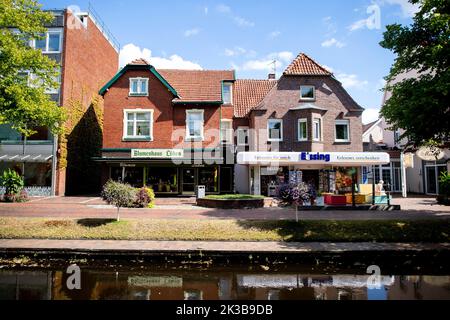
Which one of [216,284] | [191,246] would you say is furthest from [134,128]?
[216,284]

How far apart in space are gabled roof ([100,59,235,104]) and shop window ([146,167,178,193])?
6.00 metres

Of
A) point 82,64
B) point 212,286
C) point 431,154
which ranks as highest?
point 82,64

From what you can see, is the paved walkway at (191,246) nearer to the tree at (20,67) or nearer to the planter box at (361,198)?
the planter box at (361,198)

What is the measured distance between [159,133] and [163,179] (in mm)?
3917

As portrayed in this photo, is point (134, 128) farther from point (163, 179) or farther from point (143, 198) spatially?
point (143, 198)

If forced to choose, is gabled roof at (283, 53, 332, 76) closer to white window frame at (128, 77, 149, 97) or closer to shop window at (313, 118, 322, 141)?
shop window at (313, 118, 322, 141)

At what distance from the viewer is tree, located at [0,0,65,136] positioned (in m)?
13.9

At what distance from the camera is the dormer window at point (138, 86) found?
23.7 metres

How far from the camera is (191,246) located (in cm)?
995

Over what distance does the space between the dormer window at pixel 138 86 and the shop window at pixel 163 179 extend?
6403mm

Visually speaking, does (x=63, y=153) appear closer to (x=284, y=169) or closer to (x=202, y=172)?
(x=202, y=172)

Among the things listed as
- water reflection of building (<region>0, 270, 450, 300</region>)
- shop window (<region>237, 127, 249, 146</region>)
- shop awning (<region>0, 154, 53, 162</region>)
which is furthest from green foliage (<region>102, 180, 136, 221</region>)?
shop window (<region>237, 127, 249, 146</region>)

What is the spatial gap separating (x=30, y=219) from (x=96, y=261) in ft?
18.7
